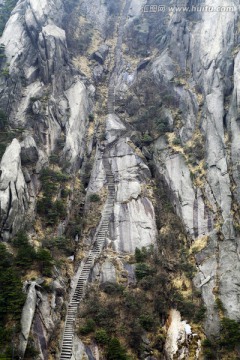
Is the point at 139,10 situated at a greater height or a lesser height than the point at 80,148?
greater

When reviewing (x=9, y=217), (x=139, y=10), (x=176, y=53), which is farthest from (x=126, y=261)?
(x=139, y=10)

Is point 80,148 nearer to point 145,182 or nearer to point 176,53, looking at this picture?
point 145,182

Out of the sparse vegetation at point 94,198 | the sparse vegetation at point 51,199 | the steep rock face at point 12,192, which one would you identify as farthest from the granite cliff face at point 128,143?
the sparse vegetation at point 51,199

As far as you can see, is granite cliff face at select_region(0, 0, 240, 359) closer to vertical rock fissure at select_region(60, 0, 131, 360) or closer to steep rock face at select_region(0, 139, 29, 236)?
steep rock face at select_region(0, 139, 29, 236)

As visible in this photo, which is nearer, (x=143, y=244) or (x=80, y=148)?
(x=143, y=244)

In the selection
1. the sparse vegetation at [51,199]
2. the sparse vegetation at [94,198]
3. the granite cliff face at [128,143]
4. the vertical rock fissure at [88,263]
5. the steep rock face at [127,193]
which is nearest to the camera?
the vertical rock fissure at [88,263]

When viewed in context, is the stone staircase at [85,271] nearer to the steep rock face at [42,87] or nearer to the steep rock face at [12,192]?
the steep rock face at [42,87]

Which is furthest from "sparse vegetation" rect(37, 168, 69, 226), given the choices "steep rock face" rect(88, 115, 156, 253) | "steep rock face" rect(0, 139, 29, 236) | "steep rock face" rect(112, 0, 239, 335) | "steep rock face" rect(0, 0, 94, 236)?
"steep rock face" rect(112, 0, 239, 335)
